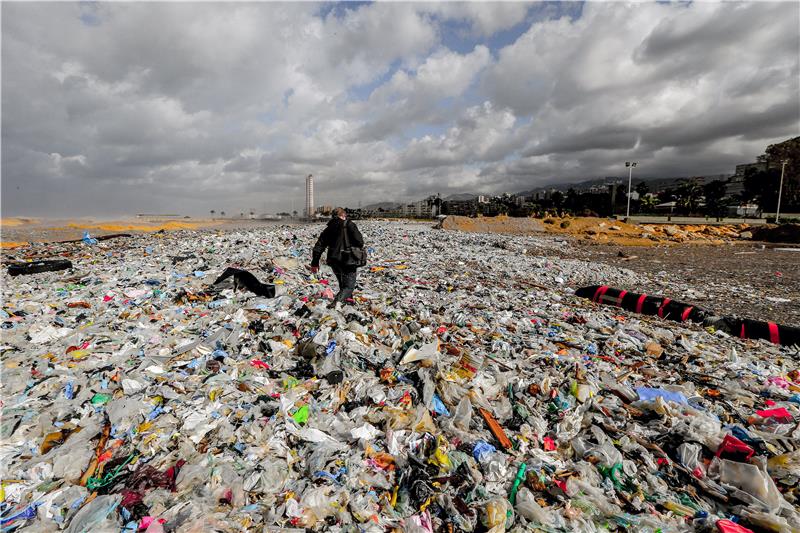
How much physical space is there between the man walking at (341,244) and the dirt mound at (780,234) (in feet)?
90.1

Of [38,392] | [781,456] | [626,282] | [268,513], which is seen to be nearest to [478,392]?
[268,513]

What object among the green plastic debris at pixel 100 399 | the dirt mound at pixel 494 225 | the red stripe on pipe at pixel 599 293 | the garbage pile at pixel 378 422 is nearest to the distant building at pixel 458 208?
the dirt mound at pixel 494 225

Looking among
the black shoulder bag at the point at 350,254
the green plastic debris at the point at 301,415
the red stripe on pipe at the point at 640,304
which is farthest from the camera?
the red stripe on pipe at the point at 640,304

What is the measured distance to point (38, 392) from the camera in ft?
Answer: 10.8

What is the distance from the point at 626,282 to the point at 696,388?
732cm

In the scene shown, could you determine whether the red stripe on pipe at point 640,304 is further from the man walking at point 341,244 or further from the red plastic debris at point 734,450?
the man walking at point 341,244

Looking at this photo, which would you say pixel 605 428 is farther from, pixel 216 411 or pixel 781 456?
pixel 216 411

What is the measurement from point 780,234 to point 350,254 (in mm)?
28107

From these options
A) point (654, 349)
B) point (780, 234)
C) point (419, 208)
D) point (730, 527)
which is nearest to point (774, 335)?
point (654, 349)

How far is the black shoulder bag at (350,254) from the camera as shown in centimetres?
539

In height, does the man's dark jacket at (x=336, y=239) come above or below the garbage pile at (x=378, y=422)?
above

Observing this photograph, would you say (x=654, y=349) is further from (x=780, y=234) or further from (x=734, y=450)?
(x=780, y=234)

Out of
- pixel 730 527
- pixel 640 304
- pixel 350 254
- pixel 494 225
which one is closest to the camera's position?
pixel 730 527

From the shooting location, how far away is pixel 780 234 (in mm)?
21312
